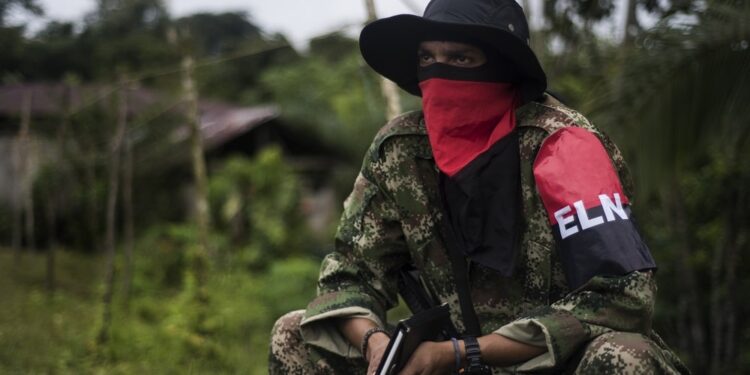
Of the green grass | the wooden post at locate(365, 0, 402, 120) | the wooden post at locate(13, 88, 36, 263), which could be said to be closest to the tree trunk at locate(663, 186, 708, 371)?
the wooden post at locate(365, 0, 402, 120)

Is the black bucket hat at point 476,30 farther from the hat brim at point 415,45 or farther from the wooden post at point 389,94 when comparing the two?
the wooden post at point 389,94

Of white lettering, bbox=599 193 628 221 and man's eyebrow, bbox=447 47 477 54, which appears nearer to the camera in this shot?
white lettering, bbox=599 193 628 221

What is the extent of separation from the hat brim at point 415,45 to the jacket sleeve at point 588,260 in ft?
0.82

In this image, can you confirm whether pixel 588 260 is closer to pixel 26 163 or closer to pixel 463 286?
pixel 463 286

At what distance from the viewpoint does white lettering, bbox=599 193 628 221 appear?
1.93 metres

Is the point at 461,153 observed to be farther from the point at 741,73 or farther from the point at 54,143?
the point at 54,143

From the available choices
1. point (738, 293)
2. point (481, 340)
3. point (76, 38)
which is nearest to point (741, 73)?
point (738, 293)

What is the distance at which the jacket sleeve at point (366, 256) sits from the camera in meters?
2.32

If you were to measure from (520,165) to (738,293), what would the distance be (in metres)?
3.59

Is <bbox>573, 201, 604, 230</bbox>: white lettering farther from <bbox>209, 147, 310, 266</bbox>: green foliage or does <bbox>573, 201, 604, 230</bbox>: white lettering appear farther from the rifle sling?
<bbox>209, 147, 310, 266</bbox>: green foliage

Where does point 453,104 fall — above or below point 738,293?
above

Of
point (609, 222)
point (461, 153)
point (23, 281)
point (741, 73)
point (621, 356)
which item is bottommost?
point (23, 281)

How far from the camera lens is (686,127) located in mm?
4164

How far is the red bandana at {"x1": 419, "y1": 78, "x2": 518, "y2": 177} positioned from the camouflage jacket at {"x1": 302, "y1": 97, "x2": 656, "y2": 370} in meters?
0.06
